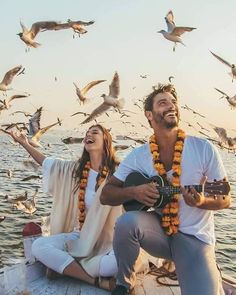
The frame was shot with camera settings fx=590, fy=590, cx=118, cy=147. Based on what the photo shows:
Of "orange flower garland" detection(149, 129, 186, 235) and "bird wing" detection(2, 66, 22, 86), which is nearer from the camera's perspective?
"orange flower garland" detection(149, 129, 186, 235)

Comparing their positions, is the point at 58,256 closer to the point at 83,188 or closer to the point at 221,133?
the point at 83,188

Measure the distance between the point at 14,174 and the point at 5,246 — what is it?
15767mm

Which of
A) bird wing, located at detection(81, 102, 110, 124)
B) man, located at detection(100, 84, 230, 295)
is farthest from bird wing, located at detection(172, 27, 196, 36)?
man, located at detection(100, 84, 230, 295)

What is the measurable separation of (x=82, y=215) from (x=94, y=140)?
759 mm

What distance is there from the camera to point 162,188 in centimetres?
461

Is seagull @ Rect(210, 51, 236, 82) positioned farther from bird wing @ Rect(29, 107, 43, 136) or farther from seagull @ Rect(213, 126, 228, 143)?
bird wing @ Rect(29, 107, 43, 136)

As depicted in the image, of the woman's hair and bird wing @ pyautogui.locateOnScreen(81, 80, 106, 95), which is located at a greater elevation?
bird wing @ pyautogui.locateOnScreen(81, 80, 106, 95)

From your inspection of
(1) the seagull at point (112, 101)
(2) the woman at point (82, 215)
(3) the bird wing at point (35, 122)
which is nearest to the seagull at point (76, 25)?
(1) the seagull at point (112, 101)

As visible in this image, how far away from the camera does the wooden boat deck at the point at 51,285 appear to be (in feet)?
17.4

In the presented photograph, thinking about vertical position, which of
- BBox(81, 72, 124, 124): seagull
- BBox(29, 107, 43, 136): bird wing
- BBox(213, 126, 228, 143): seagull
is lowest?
BBox(29, 107, 43, 136): bird wing

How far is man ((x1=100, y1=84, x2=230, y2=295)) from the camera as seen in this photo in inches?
174

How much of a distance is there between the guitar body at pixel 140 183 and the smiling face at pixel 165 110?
0.44 m

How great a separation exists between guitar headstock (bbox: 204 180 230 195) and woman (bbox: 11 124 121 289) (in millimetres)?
1434

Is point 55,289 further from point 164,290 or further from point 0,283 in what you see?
point 164,290
